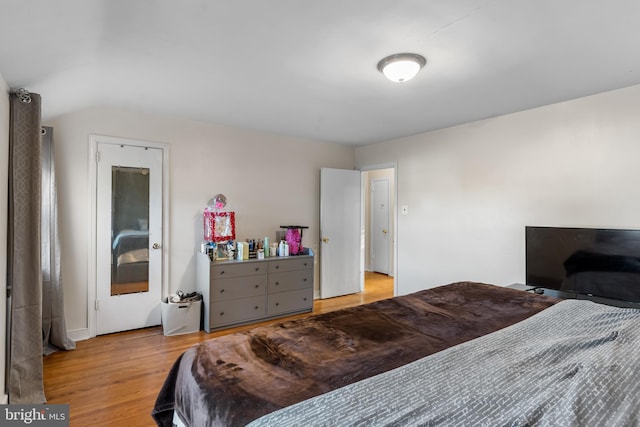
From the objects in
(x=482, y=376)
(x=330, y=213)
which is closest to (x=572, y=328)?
(x=482, y=376)

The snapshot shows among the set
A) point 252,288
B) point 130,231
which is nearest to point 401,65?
point 252,288

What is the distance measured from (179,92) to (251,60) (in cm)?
100

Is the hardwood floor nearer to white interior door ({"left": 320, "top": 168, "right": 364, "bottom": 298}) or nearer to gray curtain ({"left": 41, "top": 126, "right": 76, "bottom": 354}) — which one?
gray curtain ({"left": 41, "top": 126, "right": 76, "bottom": 354})

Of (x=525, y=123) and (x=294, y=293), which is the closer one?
(x=525, y=123)

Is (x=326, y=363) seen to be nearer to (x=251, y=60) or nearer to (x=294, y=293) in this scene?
(x=251, y=60)

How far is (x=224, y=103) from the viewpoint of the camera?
3084 mm

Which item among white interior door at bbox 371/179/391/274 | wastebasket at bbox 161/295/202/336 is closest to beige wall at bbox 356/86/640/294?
white interior door at bbox 371/179/391/274

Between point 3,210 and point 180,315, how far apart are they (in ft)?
6.14

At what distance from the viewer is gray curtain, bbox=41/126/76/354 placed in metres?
2.86

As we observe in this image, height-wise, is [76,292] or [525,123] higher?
[525,123]

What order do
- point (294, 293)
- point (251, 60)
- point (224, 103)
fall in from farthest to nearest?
1. point (294, 293)
2. point (224, 103)
3. point (251, 60)

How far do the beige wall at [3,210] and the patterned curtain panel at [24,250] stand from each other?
0.10ft

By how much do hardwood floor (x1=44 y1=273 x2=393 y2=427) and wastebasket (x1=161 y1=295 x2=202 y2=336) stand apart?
78 mm

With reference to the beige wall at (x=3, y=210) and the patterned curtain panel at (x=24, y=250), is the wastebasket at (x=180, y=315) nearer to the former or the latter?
the patterned curtain panel at (x=24, y=250)
